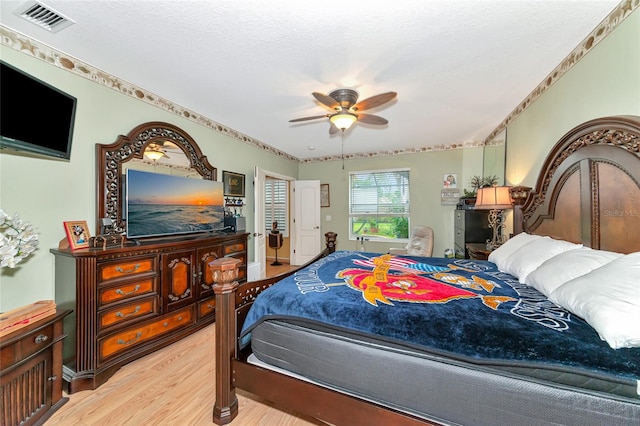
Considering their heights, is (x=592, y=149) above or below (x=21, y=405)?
above

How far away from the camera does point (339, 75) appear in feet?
7.63

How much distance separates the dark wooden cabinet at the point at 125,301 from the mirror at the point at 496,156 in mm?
4343

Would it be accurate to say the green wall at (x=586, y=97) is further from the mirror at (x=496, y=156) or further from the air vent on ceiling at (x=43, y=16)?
the air vent on ceiling at (x=43, y=16)

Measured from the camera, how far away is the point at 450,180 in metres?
4.84

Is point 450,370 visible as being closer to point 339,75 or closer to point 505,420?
point 505,420

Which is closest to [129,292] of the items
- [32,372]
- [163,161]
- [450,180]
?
[32,372]

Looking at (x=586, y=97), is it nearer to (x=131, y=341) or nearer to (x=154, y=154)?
Answer: (x=154, y=154)

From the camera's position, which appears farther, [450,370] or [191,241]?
[191,241]

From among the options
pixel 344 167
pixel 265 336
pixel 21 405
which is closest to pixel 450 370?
pixel 265 336

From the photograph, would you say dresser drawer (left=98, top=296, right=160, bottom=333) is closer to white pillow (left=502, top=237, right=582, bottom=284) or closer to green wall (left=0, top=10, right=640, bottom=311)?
green wall (left=0, top=10, right=640, bottom=311)

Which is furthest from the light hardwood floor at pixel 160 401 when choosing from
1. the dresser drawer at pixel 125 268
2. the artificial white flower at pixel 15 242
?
the artificial white flower at pixel 15 242

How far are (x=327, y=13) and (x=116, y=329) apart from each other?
2.87m

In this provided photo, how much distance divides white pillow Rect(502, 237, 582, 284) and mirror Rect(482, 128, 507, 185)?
7.47 feet

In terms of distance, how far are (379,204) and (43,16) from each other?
5.16 m
